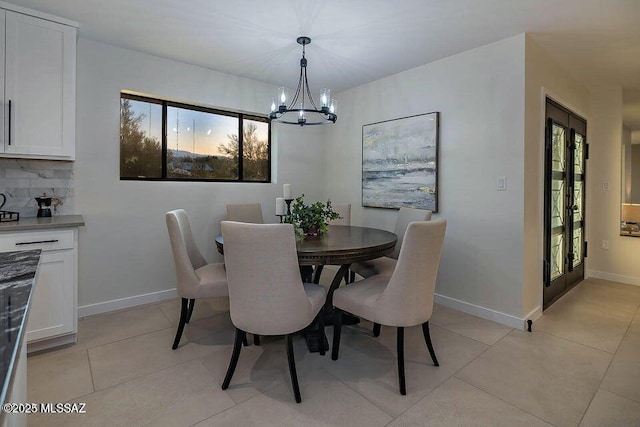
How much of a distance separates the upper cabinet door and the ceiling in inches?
7.0

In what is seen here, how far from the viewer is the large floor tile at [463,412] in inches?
63.0

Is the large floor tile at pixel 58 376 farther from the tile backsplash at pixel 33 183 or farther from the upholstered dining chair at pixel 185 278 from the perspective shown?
the tile backsplash at pixel 33 183

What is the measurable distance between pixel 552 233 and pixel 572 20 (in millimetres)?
1908

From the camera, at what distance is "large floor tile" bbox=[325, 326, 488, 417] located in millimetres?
1826

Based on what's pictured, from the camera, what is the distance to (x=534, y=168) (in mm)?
2781

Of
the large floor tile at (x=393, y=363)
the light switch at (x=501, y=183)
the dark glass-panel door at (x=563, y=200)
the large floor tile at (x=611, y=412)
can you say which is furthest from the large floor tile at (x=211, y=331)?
the dark glass-panel door at (x=563, y=200)

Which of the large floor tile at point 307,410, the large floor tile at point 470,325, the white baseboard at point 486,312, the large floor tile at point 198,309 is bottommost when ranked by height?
the large floor tile at point 307,410

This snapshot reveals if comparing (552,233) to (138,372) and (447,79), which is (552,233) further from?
(138,372)

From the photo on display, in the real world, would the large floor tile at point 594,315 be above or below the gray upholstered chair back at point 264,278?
below

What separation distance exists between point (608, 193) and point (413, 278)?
12.6 ft

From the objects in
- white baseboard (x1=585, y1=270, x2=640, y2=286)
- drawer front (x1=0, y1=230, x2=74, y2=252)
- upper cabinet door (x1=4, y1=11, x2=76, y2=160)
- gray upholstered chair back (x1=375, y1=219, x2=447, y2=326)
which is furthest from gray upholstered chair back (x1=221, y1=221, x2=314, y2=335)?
white baseboard (x1=585, y1=270, x2=640, y2=286)

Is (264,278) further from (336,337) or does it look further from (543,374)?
(543,374)

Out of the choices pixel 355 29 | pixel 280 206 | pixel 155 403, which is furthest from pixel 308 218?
pixel 355 29

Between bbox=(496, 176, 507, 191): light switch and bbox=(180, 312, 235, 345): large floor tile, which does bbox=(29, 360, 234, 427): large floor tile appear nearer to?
bbox=(180, 312, 235, 345): large floor tile
